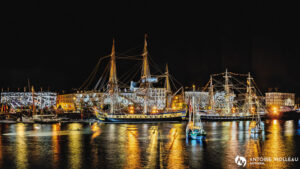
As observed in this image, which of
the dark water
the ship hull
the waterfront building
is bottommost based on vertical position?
the dark water

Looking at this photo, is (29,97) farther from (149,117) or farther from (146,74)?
(149,117)

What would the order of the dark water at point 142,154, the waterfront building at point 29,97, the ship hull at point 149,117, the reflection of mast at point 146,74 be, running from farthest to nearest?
1. the waterfront building at point 29,97
2. the reflection of mast at point 146,74
3. the ship hull at point 149,117
4. the dark water at point 142,154

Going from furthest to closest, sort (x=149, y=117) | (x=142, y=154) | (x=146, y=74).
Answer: (x=146, y=74)
(x=149, y=117)
(x=142, y=154)

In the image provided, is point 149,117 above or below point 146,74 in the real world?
below

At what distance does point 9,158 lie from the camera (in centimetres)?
2820

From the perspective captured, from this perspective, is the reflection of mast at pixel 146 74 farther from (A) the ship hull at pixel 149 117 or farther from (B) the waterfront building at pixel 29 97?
(B) the waterfront building at pixel 29 97

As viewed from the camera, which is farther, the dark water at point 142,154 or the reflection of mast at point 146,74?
the reflection of mast at point 146,74

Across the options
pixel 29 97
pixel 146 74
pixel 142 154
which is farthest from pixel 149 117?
pixel 29 97

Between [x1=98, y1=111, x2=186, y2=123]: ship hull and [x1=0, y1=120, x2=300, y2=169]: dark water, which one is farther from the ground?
[x1=98, y1=111, x2=186, y2=123]: ship hull

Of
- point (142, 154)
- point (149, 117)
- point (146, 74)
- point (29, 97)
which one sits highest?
point (146, 74)

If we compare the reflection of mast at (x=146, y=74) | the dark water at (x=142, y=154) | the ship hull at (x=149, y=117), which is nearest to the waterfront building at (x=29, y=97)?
the ship hull at (x=149, y=117)

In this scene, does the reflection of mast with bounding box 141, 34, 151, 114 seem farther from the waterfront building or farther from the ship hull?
the waterfront building

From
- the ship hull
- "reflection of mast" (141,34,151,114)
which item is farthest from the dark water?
"reflection of mast" (141,34,151,114)

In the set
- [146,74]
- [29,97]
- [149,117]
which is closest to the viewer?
[149,117]
